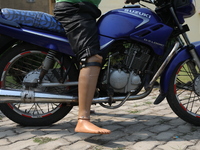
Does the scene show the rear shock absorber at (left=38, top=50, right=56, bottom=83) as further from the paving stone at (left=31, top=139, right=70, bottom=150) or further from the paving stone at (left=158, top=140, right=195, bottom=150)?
the paving stone at (left=158, top=140, right=195, bottom=150)

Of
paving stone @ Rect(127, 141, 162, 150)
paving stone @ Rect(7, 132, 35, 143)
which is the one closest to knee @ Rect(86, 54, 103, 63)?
paving stone @ Rect(127, 141, 162, 150)

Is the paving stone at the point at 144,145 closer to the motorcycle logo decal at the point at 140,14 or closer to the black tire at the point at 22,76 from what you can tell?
the black tire at the point at 22,76

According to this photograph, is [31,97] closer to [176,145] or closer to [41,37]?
[41,37]

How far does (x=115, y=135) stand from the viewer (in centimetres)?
305

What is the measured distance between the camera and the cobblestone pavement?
2.73m

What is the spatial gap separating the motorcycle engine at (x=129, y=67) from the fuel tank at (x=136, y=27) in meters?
0.14

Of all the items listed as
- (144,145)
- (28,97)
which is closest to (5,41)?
(28,97)

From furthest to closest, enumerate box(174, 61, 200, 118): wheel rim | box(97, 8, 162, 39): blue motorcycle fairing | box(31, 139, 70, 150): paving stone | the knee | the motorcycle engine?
1. box(174, 61, 200, 118): wheel rim
2. the motorcycle engine
3. box(97, 8, 162, 39): blue motorcycle fairing
4. the knee
5. box(31, 139, 70, 150): paving stone

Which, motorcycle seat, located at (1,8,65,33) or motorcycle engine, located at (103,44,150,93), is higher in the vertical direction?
motorcycle seat, located at (1,8,65,33)

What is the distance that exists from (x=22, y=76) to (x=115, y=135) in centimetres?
122

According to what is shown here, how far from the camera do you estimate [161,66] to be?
322 cm

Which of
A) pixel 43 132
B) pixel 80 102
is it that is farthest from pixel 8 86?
pixel 80 102

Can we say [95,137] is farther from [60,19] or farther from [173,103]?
[60,19]

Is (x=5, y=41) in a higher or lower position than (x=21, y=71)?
higher
